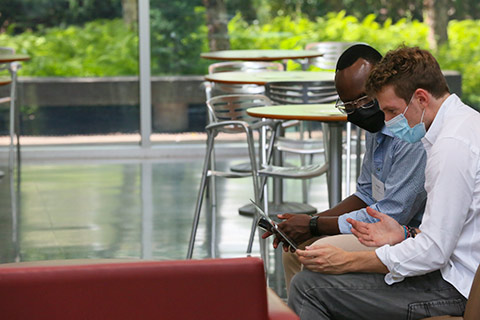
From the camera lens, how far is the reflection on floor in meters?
5.28

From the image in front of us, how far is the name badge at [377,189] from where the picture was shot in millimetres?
3014

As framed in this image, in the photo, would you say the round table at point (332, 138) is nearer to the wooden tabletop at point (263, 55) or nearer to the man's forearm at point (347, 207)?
the man's forearm at point (347, 207)

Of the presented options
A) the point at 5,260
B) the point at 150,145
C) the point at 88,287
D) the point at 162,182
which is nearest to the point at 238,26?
the point at 150,145

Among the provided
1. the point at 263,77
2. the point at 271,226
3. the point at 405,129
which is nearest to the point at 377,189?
the point at 271,226

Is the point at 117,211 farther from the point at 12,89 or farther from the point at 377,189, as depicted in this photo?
the point at 377,189

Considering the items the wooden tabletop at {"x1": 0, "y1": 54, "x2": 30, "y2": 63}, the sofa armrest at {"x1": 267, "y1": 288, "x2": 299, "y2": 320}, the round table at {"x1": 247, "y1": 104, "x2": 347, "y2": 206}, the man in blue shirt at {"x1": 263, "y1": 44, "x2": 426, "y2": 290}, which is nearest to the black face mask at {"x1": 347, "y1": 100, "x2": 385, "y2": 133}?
the man in blue shirt at {"x1": 263, "y1": 44, "x2": 426, "y2": 290}

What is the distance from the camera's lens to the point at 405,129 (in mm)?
2520

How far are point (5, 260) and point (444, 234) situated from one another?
11.0ft

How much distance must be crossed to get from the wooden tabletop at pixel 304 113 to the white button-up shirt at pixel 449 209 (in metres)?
1.81

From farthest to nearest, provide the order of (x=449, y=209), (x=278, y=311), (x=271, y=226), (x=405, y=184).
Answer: (x=271, y=226) < (x=405, y=184) < (x=449, y=209) < (x=278, y=311)

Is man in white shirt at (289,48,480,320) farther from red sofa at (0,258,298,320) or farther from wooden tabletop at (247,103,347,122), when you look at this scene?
wooden tabletop at (247,103,347,122)

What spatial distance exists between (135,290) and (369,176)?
1686 millimetres

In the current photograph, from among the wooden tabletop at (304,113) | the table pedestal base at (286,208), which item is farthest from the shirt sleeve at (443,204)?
the table pedestal base at (286,208)

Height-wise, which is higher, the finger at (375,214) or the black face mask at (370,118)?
the black face mask at (370,118)
